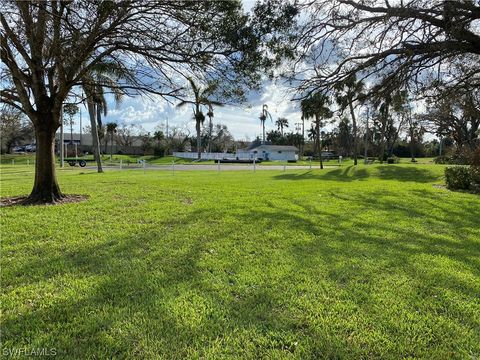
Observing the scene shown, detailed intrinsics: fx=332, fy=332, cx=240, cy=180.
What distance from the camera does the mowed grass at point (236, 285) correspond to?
8.54 feet

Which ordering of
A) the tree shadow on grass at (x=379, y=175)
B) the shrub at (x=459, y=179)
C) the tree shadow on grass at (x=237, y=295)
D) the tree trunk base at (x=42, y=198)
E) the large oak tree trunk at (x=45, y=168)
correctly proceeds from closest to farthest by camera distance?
1. the tree shadow on grass at (x=237, y=295)
2. the tree trunk base at (x=42, y=198)
3. the large oak tree trunk at (x=45, y=168)
4. the shrub at (x=459, y=179)
5. the tree shadow on grass at (x=379, y=175)

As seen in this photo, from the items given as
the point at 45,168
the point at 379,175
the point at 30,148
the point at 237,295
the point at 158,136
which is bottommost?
the point at 237,295

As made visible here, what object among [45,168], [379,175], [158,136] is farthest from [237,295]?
[158,136]

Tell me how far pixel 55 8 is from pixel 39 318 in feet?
21.4

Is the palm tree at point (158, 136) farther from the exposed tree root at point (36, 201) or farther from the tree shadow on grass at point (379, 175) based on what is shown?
the exposed tree root at point (36, 201)

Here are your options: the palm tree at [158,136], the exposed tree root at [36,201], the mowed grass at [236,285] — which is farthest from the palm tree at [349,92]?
the palm tree at [158,136]

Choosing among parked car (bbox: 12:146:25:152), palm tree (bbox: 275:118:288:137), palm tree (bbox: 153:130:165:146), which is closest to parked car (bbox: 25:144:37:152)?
parked car (bbox: 12:146:25:152)

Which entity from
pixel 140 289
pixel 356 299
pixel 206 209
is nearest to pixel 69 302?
pixel 140 289

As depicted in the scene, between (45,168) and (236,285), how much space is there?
7041mm

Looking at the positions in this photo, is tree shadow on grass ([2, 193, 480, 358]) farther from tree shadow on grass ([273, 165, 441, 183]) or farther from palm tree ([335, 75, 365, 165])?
tree shadow on grass ([273, 165, 441, 183])

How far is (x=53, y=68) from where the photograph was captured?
27.7 feet

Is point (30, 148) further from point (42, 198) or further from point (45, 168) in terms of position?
point (42, 198)

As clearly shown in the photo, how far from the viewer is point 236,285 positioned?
A: 11.8 feet

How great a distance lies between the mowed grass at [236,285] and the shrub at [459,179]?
298 inches
